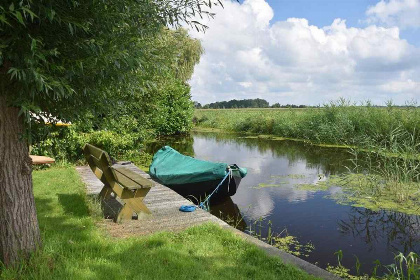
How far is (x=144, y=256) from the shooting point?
4484 millimetres

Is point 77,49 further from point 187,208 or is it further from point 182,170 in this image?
point 182,170

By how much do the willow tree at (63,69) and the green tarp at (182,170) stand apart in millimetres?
4653

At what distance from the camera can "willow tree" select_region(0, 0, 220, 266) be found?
3318 mm

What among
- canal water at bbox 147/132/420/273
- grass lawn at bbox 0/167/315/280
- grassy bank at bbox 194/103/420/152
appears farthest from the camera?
grassy bank at bbox 194/103/420/152

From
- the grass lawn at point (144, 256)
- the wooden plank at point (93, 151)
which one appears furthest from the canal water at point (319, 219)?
the wooden plank at point (93, 151)

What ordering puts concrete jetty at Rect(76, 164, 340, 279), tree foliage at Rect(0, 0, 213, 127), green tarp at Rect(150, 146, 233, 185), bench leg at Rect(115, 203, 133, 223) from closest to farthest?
tree foliage at Rect(0, 0, 213, 127) → concrete jetty at Rect(76, 164, 340, 279) → bench leg at Rect(115, 203, 133, 223) → green tarp at Rect(150, 146, 233, 185)

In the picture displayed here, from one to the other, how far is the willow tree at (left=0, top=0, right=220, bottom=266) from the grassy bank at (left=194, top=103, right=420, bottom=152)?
9439 millimetres

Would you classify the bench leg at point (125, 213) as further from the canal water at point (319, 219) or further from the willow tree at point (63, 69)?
the canal water at point (319, 219)

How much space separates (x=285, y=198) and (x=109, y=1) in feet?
26.6

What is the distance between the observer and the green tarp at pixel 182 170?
28.0 ft

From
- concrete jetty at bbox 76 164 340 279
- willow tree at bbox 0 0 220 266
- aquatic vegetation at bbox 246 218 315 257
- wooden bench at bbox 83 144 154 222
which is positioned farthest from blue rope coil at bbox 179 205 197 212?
willow tree at bbox 0 0 220 266

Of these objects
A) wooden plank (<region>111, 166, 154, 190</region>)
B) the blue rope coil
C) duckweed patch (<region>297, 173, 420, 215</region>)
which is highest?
wooden plank (<region>111, 166, 154, 190</region>)

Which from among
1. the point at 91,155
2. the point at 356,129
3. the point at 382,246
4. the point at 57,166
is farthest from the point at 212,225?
the point at 356,129

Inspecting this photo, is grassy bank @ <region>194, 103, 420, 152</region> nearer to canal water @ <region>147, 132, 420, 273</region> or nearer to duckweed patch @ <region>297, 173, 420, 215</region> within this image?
duckweed patch @ <region>297, 173, 420, 215</region>
